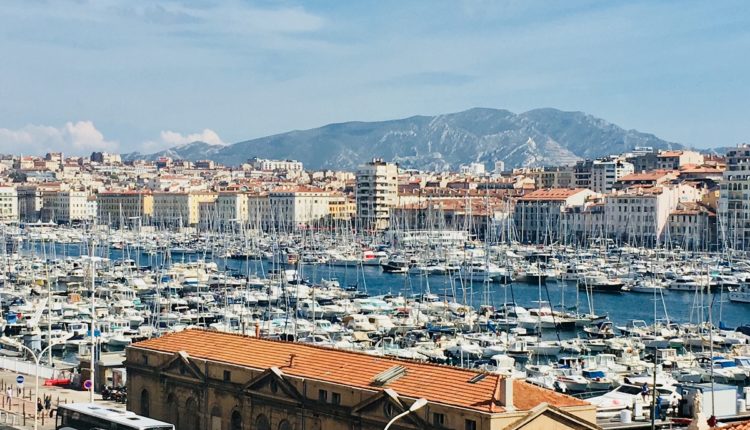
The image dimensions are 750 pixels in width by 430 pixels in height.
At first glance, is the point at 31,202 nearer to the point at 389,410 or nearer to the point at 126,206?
the point at 126,206

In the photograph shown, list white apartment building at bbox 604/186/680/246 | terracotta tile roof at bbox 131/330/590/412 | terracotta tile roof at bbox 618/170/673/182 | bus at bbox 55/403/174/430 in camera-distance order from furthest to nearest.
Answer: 1. terracotta tile roof at bbox 618/170/673/182
2. white apartment building at bbox 604/186/680/246
3. bus at bbox 55/403/174/430
4. terracotta tile roof at bbox 131/330/590/412

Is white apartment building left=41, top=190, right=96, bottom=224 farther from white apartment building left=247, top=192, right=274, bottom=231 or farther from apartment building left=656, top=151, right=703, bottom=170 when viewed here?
apartment building left=656, top=151, right=703, bottom=170

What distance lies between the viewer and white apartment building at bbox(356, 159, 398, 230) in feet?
455

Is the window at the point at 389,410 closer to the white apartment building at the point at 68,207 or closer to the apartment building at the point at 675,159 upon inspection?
the apartment building at the point at 675,159

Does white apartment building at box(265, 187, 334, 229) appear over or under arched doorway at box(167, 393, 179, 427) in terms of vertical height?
over

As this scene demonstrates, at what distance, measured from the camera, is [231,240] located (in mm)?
118938

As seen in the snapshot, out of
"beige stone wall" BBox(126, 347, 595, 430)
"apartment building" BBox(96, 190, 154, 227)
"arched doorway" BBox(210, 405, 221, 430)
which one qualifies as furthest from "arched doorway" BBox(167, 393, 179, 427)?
"apartment building" BBox(96, 190, 154, 227)

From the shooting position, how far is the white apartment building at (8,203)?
177 meters

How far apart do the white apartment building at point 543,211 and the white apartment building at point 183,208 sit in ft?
162

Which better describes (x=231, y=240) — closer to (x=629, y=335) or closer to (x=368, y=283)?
(x=368, y=283)

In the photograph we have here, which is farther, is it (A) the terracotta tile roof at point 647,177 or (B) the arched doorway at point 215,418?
(A) the terracotta tile roof at point 647,177

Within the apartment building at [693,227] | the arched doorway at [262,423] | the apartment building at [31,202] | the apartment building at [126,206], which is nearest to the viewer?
the arched doorway at [262,423]

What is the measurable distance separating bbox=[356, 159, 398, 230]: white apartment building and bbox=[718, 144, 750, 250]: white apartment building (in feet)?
136

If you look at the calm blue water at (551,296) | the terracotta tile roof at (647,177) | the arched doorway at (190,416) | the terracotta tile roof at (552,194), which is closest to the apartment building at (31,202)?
the terracotta tile roof at (552,194)
